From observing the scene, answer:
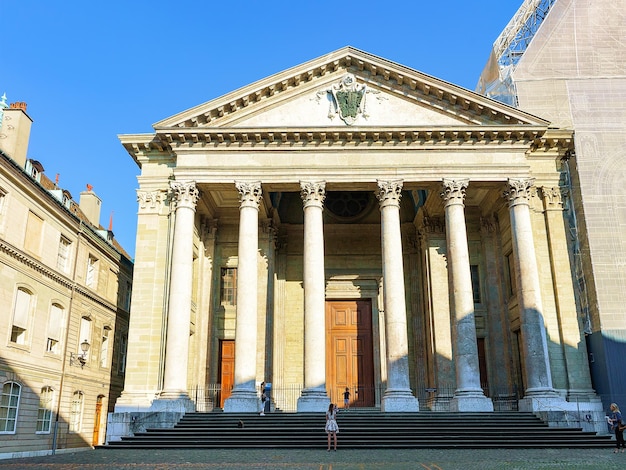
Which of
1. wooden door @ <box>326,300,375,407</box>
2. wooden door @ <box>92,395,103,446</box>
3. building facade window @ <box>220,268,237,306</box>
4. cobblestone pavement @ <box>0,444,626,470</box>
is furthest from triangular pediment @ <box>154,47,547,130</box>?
wooden door @ <box>92,395,103,446</box>

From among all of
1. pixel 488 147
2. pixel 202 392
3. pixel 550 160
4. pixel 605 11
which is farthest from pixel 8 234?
pixel 605 11

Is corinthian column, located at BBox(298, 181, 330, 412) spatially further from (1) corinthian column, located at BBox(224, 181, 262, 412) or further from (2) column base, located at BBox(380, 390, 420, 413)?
(2) column base, located at BBox(380, 390, 420, 413)

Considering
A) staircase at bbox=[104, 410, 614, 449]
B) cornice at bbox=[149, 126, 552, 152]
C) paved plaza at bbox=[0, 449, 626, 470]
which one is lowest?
paved plaza at bbox=[0, 449, 626, 470]

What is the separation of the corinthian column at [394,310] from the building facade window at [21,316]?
1450 cm

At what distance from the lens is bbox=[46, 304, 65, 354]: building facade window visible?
25812 mm

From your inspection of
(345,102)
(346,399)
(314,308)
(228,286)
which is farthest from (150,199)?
(346,399)

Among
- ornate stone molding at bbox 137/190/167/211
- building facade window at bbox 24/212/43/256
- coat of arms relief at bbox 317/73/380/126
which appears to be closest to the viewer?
coat of arms relief at bbox 317/73/380/126

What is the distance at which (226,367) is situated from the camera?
26.3 m

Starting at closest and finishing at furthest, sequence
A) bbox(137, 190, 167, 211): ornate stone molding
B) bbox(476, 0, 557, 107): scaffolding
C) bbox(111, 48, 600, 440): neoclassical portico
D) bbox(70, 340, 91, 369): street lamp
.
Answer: bbox(111, 48, 600, 440): neoclassical portico, bbox(137, 190, 167, 211): ornate stone molding, bbox(70, 340, 91, 369): street lamp, bbox(476, 0, 557, 107): scaffolding

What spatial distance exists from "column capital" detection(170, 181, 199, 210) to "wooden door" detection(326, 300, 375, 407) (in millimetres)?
8969

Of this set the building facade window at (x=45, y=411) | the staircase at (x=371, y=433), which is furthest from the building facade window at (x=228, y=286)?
the building facade window at (x=45, y=411)

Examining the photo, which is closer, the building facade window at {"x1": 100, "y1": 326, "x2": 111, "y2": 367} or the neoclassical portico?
the neoclassical portico

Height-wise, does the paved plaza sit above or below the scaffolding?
below

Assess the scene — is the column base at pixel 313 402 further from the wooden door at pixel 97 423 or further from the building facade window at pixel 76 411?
the wooden door at pixel 97 423
